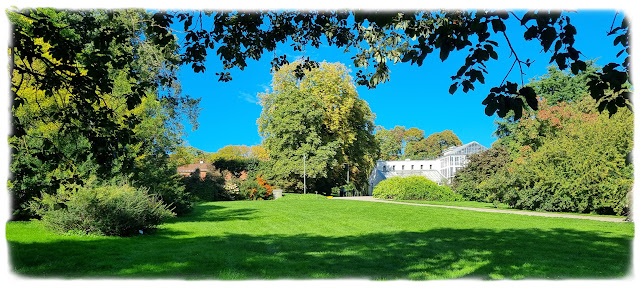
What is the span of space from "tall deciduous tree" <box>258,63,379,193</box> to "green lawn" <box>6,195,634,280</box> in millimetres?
23640

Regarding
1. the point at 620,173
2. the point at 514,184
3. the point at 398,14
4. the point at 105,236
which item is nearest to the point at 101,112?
the point at 398,14

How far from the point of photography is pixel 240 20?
5.29 meters

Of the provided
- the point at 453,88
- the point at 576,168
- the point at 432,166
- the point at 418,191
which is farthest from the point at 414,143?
the point at 453,88

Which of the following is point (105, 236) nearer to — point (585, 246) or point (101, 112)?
point (101, 112)

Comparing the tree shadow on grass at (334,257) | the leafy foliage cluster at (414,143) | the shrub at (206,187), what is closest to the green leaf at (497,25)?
the tree shadow on grass at (334,257)

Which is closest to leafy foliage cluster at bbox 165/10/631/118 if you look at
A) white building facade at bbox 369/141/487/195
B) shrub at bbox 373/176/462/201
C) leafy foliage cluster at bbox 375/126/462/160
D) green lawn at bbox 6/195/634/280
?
green lawn at bbox 6/195/634/280

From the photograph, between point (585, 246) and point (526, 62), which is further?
point (585, 246)

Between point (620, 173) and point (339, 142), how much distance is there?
887 inches

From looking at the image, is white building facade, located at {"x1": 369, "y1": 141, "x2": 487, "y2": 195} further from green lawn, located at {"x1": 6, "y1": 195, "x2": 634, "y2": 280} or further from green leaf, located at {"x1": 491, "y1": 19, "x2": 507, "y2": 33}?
green leaf, located at {"x1": 491, "y1": 19, "x2": 507, "y2": 33}

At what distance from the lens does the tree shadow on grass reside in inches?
212

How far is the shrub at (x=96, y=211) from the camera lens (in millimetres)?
9141

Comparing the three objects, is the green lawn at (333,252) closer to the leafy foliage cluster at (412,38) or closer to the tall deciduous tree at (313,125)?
the leafy foliage cluster at (412,38)

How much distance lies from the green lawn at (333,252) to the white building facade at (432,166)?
3081 cm

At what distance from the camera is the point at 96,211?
9242mm
